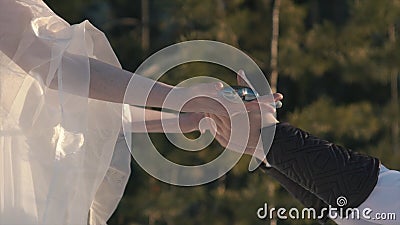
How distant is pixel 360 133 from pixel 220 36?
444 millimetres

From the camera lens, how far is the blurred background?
1.76 m

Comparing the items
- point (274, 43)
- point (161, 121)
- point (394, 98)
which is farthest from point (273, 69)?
point (161, 121)

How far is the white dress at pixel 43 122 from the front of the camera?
0.86 m

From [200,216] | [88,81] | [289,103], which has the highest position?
[88,81]

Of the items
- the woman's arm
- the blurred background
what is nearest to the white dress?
the woman's arm

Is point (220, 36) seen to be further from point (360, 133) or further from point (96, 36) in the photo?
point (96, 36)

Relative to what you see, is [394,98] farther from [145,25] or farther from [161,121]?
[161,121]

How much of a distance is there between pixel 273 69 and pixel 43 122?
96 centimetres

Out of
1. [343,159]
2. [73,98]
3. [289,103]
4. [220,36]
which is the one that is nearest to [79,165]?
[73,98]

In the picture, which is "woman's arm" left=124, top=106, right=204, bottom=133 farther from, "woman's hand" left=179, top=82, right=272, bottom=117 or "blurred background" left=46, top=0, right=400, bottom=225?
"blurred background" left=46, top=0, right=400, bottom=225

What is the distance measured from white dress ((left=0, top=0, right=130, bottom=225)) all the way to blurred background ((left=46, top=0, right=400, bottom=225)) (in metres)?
0.75

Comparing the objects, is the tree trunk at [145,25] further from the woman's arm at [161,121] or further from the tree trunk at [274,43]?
the woman's arm at [161,121]

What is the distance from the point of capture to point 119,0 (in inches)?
85.1

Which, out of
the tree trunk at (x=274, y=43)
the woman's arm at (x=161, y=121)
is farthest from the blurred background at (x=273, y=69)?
the woman's arm at (x=161, y=121)
